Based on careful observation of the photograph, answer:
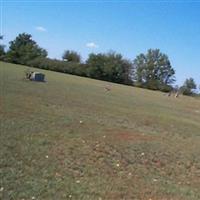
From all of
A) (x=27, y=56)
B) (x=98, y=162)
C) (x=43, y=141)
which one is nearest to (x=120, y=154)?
(x=98, y=162)

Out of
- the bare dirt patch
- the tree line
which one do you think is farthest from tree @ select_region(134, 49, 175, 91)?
the bare dirt patch

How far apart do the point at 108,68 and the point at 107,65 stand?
963mm

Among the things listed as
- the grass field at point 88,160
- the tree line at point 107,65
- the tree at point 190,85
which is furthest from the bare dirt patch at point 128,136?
the tree at point 190,85

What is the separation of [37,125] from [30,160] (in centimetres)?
405

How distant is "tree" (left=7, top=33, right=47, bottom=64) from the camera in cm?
10006

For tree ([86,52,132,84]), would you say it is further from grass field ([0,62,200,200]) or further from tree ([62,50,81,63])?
grass field ([0,62,200,200])

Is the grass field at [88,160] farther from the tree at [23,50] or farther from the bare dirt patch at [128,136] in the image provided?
the tree at [23,50]

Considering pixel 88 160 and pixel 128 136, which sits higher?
pixel 88 160

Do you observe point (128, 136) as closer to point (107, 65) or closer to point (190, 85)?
point (107, 65)

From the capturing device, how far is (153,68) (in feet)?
390

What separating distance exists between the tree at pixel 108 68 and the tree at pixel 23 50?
40.4ft

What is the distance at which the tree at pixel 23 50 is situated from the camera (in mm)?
100062

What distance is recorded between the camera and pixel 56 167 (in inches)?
346

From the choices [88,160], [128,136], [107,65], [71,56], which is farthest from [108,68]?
[88,160]
